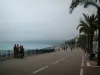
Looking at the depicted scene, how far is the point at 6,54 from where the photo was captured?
34750mm

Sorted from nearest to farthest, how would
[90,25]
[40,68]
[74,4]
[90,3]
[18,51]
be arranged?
[40,68] < [90,3] < [74,4] < [18,51] < [90,25]

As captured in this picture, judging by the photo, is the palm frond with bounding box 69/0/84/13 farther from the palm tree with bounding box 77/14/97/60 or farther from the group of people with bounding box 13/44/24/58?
the palm tree with bounding box 77/14/97/60

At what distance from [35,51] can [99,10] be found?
28724mm

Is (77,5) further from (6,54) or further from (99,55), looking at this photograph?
(6,54)

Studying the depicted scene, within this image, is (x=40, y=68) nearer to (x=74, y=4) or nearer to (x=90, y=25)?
(x=74, y=4)

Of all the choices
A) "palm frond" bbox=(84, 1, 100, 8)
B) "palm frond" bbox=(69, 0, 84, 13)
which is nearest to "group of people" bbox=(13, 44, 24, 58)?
"palm frond" bbox=(69, 0, 84, 13)

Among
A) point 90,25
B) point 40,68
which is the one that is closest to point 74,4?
point 40,68

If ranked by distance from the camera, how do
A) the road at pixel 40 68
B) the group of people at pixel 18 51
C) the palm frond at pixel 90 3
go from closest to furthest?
1. the road at pixel 40 68
2. the palm frond at pixel 90 3
3. the group of people at pixel 18 51

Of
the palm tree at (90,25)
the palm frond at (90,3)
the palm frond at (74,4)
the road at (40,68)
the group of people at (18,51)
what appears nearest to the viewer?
the road at (40,68)

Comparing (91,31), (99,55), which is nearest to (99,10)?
(99,55)

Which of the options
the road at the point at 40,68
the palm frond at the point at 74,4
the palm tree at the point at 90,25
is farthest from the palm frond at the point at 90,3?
the palm tree at the point at 90,25

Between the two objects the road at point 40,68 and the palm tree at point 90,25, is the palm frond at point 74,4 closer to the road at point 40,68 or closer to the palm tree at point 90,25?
the road at point 40,68

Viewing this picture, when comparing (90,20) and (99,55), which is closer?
(99,55)

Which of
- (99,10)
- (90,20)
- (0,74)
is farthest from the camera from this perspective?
(90,20)
